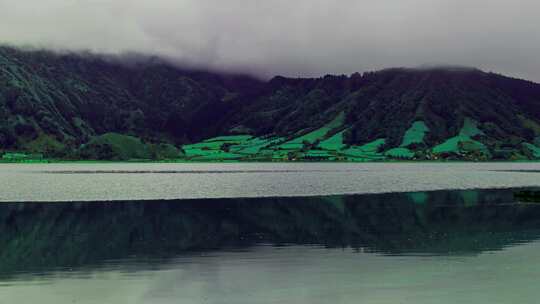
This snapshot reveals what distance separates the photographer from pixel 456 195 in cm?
11181

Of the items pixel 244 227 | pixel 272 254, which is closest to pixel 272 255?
pixel 272 254

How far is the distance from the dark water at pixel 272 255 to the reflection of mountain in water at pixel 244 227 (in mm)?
161

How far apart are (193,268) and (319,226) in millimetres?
27280

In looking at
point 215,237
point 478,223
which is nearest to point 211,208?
point 215,237

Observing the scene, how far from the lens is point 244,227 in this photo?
6419 cm

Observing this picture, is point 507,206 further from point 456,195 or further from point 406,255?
point 406,255

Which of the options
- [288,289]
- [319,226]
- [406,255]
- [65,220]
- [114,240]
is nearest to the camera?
[288,289]

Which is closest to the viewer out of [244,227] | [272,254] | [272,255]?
[272,255]

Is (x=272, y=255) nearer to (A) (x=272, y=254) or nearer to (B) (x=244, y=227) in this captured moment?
(A) (x=272, y=254)

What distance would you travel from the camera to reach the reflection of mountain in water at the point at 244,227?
4822 cm

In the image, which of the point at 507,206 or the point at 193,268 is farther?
the point at 507,206

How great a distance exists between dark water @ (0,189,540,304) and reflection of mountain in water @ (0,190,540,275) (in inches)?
6.3

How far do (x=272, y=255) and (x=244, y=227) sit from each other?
19347mm

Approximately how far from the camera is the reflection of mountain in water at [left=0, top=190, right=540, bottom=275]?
48.2 metres
